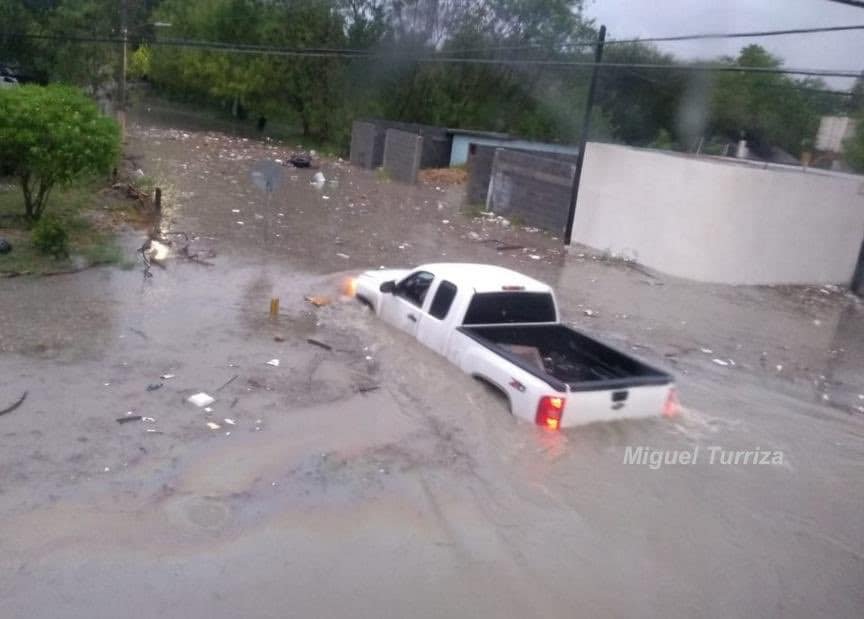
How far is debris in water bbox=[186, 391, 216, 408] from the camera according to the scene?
9328 millimetres

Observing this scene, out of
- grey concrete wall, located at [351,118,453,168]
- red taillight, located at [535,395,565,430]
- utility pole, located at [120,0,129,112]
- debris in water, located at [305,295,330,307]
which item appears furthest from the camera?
grey concrete wall, located at [351,118,453,168]

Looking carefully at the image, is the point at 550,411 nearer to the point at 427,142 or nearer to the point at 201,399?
the point at 201,399

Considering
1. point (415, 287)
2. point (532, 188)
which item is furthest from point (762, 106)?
point (415, 287)

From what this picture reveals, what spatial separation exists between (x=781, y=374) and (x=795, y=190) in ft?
27.0

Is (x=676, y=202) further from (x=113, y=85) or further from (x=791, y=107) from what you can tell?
(x=113, y=85)

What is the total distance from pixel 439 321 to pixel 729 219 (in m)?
10.9

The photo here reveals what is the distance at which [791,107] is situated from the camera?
117 feet

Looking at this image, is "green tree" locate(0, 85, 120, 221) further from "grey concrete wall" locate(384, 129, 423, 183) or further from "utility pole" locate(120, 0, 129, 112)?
"grey concrete wall" locate(384, 129, 423, 183)

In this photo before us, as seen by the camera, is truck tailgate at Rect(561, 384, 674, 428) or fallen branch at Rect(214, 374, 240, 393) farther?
fallen branch at Rect(214, 374, 240, 393)

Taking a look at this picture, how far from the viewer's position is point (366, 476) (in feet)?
26.5

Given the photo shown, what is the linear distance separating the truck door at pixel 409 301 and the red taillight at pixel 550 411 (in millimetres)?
2891

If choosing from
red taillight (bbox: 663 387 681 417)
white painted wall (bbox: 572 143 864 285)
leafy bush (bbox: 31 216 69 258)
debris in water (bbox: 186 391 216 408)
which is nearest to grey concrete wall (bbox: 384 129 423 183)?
white painted wall (bbox: 572 143 864 285)

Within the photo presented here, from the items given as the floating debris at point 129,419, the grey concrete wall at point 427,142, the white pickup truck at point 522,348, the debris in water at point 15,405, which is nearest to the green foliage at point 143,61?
the grey concrete wall at point 427,142

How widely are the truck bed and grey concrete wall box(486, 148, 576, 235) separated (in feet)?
47.1
